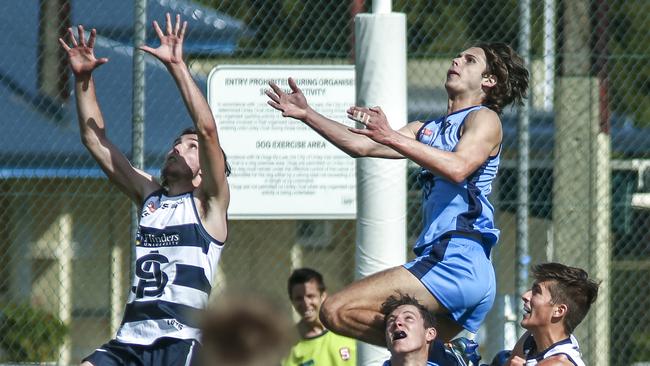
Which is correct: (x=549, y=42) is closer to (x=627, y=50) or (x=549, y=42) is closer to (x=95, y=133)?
(x=627, y=50)

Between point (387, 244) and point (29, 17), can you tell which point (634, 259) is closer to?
point (387, 244)

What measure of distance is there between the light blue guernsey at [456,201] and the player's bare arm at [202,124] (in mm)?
840

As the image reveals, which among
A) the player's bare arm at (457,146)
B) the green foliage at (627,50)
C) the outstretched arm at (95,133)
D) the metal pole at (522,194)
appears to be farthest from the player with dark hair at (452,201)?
the green foliage at (627,50)

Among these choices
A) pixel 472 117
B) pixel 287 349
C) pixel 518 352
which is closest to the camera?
pixel 287 349

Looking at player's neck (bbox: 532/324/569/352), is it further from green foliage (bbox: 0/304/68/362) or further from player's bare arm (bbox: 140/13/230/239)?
green foliage (bbox: 0/304/68/362)

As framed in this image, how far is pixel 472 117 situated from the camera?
4348 millimetres

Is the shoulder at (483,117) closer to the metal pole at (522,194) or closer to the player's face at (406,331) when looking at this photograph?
the player's face at (406,331)

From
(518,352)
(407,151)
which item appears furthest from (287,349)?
(518,352)

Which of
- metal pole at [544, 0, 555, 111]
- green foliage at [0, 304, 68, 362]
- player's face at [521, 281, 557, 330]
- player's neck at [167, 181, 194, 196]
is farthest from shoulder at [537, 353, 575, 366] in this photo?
green foliage at [0, 304, 68, 362]

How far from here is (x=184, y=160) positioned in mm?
4660

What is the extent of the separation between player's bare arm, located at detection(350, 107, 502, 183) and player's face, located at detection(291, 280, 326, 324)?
A: 2.63 meters

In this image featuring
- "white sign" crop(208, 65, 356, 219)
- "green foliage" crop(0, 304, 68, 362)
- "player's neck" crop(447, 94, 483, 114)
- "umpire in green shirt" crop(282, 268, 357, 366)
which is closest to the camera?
"player's neck" crop(447, 94, 483, 114)

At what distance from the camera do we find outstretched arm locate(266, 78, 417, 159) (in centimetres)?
443

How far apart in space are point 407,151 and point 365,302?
64cm
